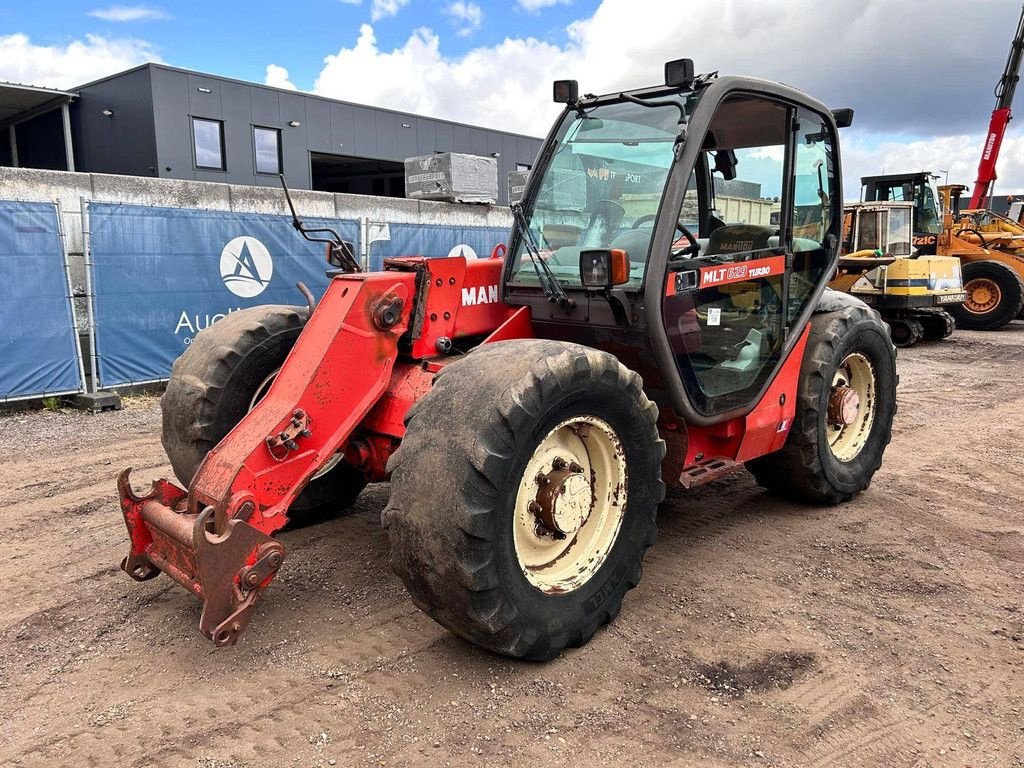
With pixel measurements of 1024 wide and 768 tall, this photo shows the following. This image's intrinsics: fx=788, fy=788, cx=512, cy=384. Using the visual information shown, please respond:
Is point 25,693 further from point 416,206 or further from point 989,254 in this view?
point 989,254

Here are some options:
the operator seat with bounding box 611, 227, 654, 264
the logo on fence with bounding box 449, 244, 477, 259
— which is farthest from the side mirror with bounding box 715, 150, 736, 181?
the logo on fence with bounding box 449, 244, 477, 259

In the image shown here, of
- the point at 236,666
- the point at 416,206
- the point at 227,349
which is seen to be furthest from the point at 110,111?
the point at 236,666

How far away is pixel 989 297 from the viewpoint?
16141 millimetres

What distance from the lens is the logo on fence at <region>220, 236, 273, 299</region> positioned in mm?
9141

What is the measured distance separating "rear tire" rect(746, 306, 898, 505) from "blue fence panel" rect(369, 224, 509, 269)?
5641 millimetres

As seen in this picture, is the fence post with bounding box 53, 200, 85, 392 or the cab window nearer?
the cab window

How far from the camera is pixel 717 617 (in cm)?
363

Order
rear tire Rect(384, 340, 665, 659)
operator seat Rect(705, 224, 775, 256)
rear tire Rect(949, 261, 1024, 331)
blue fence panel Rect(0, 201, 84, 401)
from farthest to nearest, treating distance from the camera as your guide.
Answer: rear tire Rect(949, 261, 1024, 331), blue fence panel Rect(0, 201, 84, 401), operator seat Rect(705, 224, 775, 256), rear tire Rect(384, 340, 665, 659)

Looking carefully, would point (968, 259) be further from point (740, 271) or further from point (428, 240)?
point (740, 271)

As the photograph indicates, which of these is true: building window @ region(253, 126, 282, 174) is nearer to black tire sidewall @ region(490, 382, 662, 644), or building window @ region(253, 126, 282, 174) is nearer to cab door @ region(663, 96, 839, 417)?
cab door @ region(663, 96, 839, 417)

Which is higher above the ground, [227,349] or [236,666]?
[227,349]

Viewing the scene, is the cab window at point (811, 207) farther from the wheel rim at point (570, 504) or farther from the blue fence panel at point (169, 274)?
the blue fence panel at point (169, 274)

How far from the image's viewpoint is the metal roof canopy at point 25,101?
20062 millimetres

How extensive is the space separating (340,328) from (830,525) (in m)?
3.23
